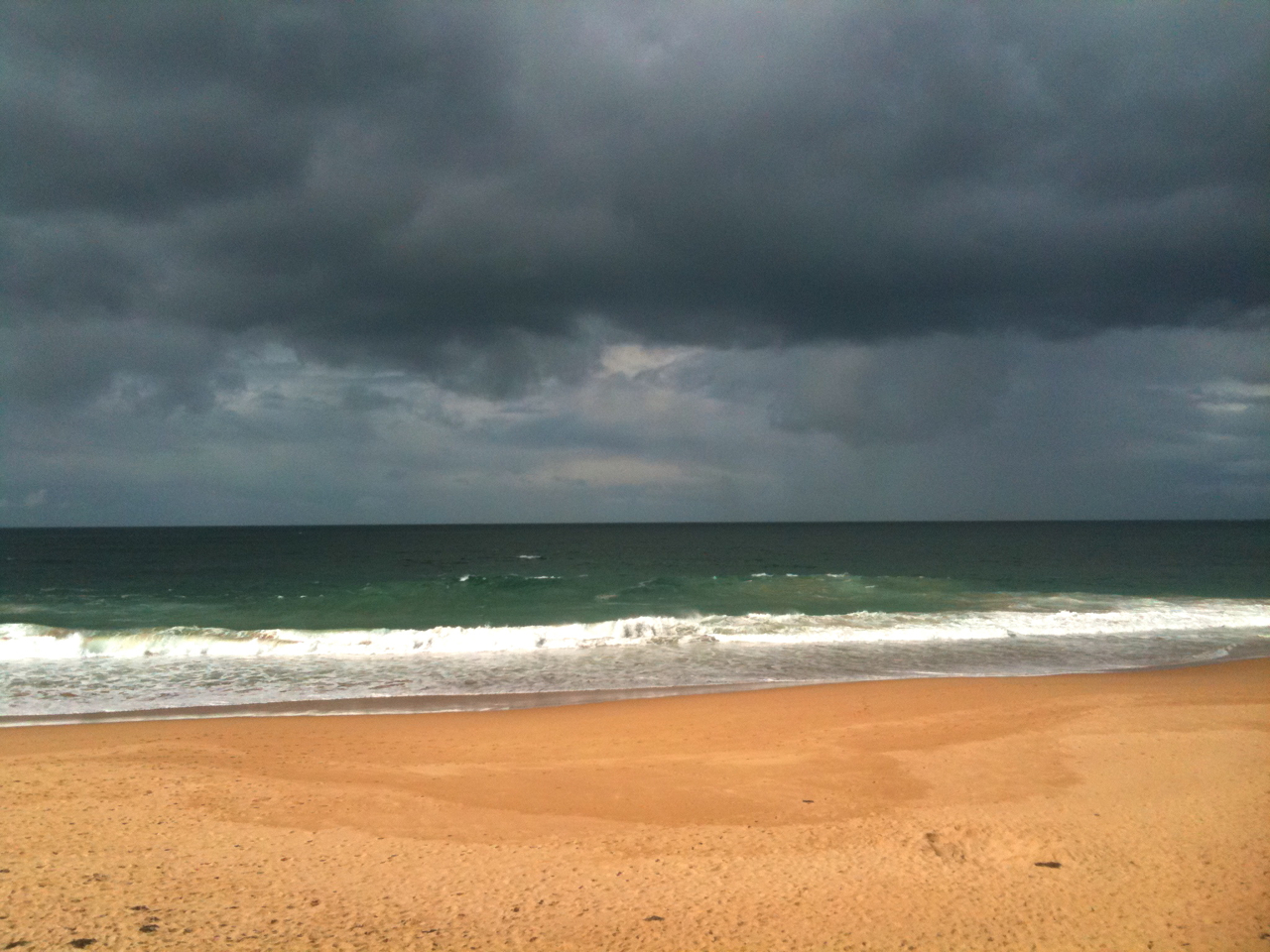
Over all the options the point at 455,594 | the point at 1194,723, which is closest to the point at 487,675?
the point at 1194,723

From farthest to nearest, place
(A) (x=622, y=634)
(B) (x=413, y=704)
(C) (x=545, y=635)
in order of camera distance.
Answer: (A) (x=622, y=634), (C) (x=545, y=635), (B) (x=413, y=704)

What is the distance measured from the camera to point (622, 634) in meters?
22.9

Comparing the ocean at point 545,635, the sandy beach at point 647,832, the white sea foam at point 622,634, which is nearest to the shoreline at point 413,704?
the ocean at point 545,635

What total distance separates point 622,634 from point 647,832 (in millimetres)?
15063

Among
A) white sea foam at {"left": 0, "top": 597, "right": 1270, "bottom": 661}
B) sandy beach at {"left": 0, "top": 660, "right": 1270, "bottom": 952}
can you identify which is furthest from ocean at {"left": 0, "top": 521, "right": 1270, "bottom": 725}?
sandy beach at {"left": 0, "top": 660, "right": 1270, "bottom": 952}

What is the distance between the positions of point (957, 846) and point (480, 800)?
527 centimetres

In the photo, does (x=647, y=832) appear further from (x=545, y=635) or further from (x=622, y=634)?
(x=622, y=634)

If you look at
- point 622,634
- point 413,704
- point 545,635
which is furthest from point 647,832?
point 622,634

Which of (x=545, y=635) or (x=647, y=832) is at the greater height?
(x=647, y=832)

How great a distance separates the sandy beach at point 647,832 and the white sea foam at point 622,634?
821cm

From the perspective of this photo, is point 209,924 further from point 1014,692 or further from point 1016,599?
point 1016,599

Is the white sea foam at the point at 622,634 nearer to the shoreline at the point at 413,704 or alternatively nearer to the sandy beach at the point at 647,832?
the shoreline at the point at 413,704

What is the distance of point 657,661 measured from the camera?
19.2 m

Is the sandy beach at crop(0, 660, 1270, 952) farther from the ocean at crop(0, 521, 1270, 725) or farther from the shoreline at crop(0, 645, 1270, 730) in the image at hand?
the ocean at crop(0, 521, 1270, 725)
